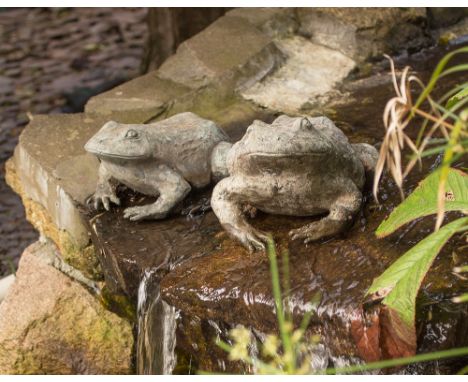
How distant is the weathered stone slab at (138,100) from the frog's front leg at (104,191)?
80cm

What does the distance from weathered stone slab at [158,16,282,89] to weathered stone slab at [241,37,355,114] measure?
9 cm

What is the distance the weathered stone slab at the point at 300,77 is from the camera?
4695 mm

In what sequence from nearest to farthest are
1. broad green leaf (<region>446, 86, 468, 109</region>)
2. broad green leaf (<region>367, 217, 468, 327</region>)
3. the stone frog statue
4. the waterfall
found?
broad green leaf (<region>367, 217, 468, 327</region>) → broad green leaf (<region>446, 86, 468, 109</region>) → the waterfall → the stone frog statue

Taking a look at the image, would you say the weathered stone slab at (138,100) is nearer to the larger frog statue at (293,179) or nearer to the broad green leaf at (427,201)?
the larger frog statue at (293,179)

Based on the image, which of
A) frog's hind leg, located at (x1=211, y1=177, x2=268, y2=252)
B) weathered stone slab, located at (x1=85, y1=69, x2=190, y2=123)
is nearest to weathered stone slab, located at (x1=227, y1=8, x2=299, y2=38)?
weathered stone slab, located at (x1=85, y1=69, x2=190, y2=123)

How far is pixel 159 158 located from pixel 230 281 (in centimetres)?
72

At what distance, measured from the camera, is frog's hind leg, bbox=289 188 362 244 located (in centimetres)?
327

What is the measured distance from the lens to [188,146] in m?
3.69

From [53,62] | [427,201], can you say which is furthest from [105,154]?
[53,62]

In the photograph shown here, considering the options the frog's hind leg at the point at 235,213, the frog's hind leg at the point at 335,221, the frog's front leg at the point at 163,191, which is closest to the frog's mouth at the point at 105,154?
the frog's front leg at the point at 163,191

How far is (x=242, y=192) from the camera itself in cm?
331

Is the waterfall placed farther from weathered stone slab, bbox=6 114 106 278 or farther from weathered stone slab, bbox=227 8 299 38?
weathered stone slab, bbox=227 8 299 38

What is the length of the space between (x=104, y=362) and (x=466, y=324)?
2097 mm
